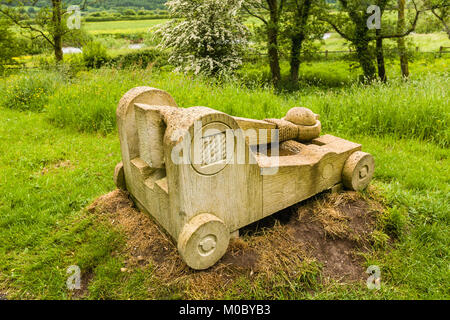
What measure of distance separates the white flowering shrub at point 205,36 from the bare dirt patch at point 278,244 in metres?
9.85

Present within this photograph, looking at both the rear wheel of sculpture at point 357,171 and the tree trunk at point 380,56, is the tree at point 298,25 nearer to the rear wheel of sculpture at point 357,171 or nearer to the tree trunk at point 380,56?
the tree trunk at point 380,56

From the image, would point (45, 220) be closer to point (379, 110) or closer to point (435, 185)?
point (435, 185)

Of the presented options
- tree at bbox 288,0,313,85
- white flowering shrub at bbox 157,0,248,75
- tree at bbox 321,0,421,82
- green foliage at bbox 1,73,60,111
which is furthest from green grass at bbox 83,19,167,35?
green foliage at bbox 1,73,60,111

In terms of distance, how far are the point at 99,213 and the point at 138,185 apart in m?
0.64

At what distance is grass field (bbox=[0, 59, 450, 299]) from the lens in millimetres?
2223

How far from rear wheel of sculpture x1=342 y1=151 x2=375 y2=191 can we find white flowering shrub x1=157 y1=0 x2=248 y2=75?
31.5 ft

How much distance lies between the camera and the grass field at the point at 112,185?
2.22 m

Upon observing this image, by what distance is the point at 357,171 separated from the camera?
9.81ft

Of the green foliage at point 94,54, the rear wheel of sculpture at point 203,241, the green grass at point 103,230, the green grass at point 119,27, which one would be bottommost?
the green grass at point 103,230

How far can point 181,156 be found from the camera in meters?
1.86

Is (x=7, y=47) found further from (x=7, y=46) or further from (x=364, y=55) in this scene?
(x=364, y=55)

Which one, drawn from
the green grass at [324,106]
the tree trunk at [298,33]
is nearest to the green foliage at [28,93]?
the green grass at [324,106]

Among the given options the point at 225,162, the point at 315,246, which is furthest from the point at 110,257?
the point at 315,246

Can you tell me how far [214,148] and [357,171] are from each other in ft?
5.38
